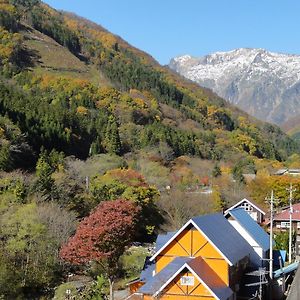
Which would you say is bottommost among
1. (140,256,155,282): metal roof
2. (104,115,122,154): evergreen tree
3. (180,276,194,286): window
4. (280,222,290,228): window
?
(140,256,155,282): metal roof

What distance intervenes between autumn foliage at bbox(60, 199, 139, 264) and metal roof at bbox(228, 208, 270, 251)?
5197 mm

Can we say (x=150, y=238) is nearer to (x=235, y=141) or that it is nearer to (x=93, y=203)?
(x=93, y=203)

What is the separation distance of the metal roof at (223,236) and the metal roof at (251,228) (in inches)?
59.1

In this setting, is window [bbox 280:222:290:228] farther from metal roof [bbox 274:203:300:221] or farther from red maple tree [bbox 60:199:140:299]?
red maple tree [bbox 60:199:140:299]

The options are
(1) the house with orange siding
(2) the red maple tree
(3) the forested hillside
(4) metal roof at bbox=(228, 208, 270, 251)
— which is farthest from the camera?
(4) metal roof at bbox=(228, 208, 270, 251)

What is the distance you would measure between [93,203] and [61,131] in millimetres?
18625

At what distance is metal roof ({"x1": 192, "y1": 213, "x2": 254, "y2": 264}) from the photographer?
16891 mm

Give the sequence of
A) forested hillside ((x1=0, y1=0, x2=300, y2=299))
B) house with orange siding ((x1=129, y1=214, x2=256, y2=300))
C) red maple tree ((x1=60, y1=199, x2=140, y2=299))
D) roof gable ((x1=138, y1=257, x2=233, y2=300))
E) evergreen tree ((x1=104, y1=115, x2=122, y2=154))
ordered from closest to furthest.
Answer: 1. roof gable ((x1=138, y1=257, x2=233, y2=300))
2. house with orange siding ((x1=129, y1=214, x2=256, y2=300))
3. red maple tree ((x1=60, y1=199, x2=140, y2=299))
4. forested hillside ((x1=0, y1=0, x2=300, y2=299))
5. evergreen tree ((x1=104, y1=115, x2=122, y2=154))

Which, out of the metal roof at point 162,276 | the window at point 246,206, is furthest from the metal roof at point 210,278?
the window at point 246,206

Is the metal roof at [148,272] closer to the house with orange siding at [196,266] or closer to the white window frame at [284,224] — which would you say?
the house with orange siding at [196,266]

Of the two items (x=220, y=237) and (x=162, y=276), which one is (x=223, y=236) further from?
(x=162, y=276)

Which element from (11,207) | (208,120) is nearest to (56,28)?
(208,120)

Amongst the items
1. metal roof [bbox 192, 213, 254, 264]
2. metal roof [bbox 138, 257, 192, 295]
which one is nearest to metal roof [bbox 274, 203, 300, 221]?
metal roof [bbox 192, 213, 254, 264]

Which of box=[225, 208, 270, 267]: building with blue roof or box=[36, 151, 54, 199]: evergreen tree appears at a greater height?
box=[225, 208, 270, 267]: building with blue roof
